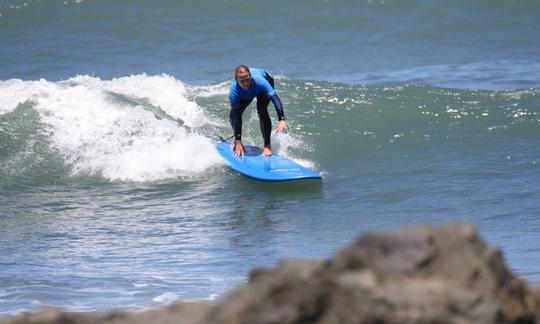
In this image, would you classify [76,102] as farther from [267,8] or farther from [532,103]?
[267,8]

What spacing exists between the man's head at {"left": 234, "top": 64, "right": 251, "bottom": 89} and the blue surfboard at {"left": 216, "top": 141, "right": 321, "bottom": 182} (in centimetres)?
94

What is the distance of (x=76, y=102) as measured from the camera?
529 inches

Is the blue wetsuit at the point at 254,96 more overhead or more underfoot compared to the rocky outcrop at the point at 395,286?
more overhead

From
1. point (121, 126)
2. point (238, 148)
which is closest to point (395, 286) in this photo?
point (238, 148)

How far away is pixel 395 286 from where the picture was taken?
2943 mm

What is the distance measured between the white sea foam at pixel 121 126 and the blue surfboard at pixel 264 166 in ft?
1.60

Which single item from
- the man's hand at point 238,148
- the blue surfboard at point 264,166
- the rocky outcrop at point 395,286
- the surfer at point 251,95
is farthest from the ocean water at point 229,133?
the rocky outcrop at point 395,286

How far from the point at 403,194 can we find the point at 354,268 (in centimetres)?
707

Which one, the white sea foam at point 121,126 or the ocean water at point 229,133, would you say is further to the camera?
the white sea foam at point 121,126

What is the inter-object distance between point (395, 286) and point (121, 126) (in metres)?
10.0

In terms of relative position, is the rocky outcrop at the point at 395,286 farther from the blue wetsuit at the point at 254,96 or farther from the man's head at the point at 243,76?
the blue wetsuit at the point at 254,96

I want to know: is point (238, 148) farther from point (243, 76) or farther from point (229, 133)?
point (229, 133)

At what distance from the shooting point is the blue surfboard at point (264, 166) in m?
10.2

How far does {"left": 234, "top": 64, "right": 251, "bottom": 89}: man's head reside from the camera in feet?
32.1
